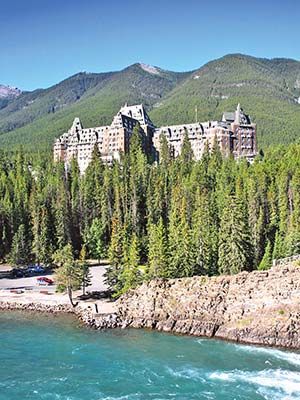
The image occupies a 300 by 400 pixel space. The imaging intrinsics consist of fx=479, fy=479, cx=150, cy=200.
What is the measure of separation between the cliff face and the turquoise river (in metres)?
2.03

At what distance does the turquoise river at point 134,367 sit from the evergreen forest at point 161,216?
43.4 ft

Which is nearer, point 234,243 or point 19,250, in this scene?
point 234,243

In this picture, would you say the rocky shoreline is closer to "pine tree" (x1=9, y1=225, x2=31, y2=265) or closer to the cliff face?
the cliff face

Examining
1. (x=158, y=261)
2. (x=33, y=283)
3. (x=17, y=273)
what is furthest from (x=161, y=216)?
(x=158, y=261)

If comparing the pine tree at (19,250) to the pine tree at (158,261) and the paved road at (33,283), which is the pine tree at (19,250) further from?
the pine tree at (158,261)

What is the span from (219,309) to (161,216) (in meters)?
42.1

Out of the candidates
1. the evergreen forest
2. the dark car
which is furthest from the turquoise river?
the dark car

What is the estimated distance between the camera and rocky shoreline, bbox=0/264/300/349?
1868 inches

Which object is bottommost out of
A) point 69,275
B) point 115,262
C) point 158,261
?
point 69,275

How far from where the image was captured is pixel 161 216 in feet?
302

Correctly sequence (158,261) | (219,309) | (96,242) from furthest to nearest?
(96,242), (158,261), (219,309)

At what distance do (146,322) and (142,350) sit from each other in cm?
754

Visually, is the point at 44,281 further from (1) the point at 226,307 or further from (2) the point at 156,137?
(2) the point at 156,137

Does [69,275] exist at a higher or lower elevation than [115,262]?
lower
